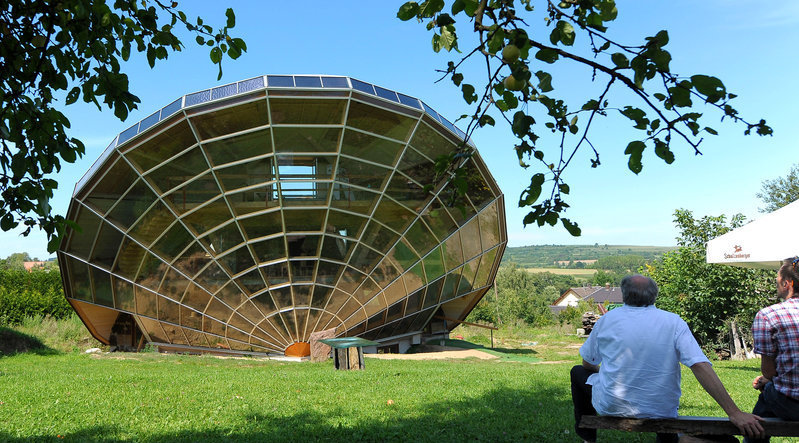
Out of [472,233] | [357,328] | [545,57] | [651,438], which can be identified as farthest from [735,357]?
[545,57]

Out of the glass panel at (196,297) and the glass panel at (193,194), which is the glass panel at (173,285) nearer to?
the glass panel at (196,297)

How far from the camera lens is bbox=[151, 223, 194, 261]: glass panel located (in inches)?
659

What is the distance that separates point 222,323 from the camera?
18.4 meters

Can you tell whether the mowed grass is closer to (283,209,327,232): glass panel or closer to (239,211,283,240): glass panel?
(239,211,283,240): glass panel

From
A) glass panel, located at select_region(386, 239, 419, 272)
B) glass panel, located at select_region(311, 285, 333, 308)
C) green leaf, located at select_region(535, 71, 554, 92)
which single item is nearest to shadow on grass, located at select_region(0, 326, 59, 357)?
glass panel, located at select_region(311, 285, 333, 308)

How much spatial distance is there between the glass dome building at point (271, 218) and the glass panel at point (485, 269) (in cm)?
114

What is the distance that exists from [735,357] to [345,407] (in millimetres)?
19075

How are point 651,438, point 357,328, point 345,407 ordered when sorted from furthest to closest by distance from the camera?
point 357,328
point 345,407
point 651,438


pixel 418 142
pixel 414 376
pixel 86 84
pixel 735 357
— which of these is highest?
pixel 418 142

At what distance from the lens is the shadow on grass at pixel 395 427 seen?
19.5ft

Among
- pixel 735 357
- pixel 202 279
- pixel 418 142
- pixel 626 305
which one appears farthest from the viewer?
pixel 735 357

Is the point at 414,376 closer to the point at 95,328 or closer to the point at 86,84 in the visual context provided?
the point at 86,84

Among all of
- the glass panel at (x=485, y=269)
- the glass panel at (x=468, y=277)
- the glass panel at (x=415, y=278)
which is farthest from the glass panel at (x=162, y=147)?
the glass panel at (x=485, y=269)

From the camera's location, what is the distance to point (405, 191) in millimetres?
17141
